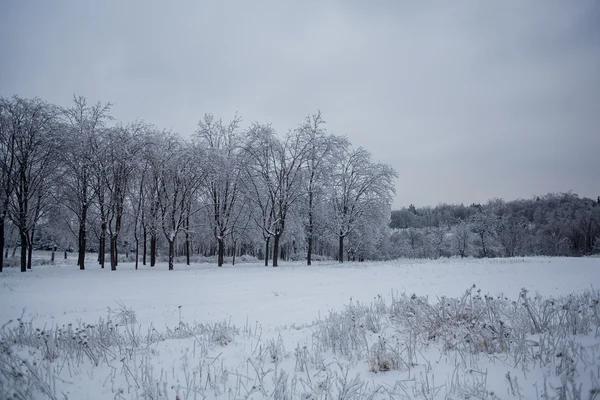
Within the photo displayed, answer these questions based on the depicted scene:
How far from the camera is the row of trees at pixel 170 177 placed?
2259cm

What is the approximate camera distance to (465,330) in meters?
4.68

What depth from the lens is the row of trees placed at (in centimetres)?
2259

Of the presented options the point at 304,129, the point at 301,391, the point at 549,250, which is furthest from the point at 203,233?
the point at 549,250

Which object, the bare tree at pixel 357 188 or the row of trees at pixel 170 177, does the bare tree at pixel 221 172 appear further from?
the bare tree at pixel 357 188

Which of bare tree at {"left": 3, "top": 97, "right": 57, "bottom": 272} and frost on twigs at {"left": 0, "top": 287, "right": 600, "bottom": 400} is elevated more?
bare tree at {"left": 3, "top": 97, "right": 57, "bottom": 272}

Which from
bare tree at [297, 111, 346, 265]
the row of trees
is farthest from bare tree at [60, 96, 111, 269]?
bare tree at [297, 111, 346, 265]

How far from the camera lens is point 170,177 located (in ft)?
89.0

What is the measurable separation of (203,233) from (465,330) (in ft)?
127

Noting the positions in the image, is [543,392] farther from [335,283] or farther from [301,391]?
[335,283]

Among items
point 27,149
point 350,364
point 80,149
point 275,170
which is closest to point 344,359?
point 350,364

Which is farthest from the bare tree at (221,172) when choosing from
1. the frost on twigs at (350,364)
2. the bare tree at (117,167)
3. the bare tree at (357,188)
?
the frost on twigs at (350,364)

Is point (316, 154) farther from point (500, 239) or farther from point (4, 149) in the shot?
point (500, 239)

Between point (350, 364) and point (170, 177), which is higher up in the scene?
point (170, 177)

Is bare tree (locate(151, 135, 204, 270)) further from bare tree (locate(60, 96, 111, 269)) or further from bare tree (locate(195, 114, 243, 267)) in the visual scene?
bare tree (locate(60, 96, 111, 269))
